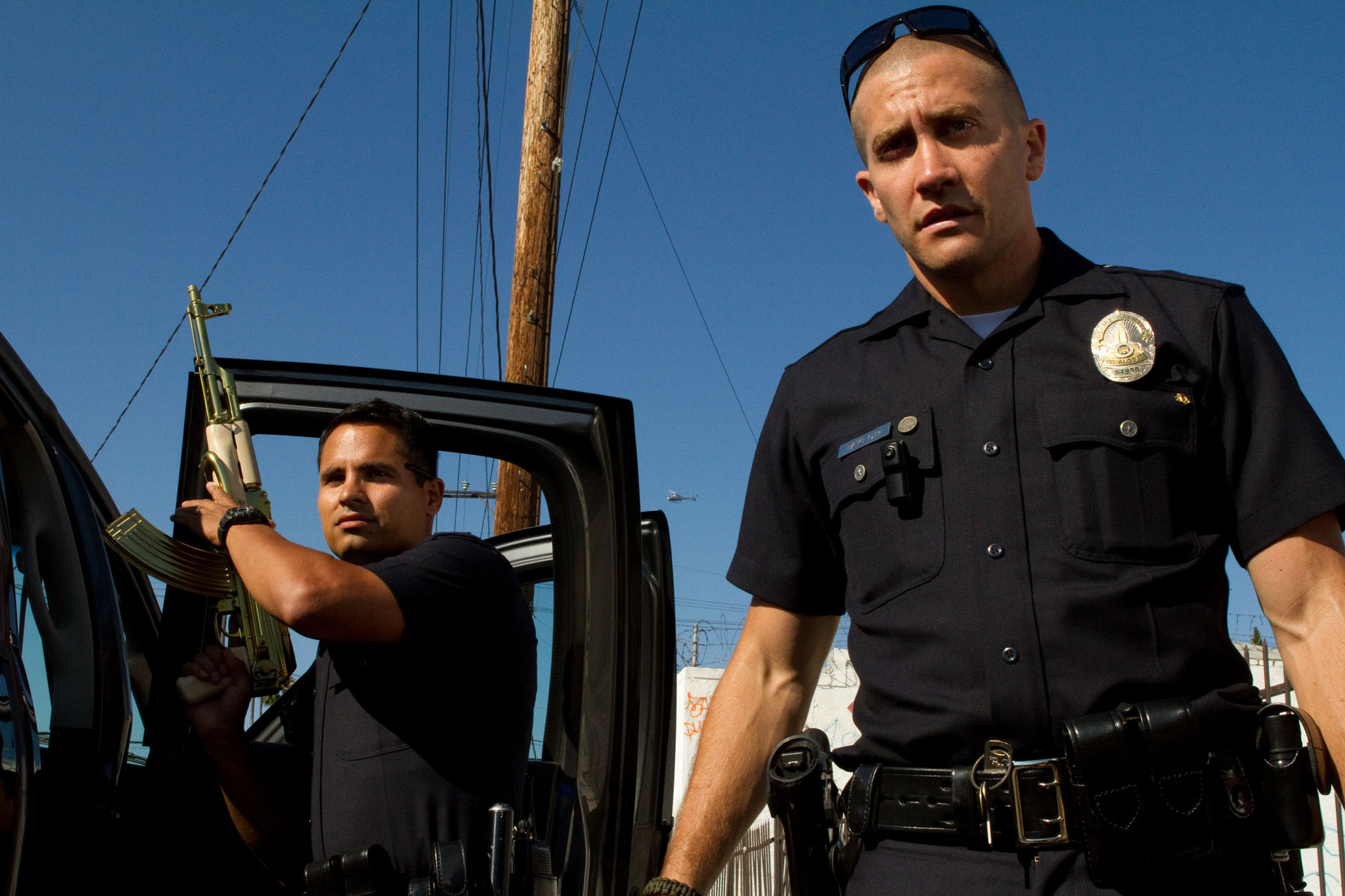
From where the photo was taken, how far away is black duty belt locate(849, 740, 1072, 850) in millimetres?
1604

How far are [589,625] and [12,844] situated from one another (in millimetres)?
1361

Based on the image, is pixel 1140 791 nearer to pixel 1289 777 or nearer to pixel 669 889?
pixel 1289 777

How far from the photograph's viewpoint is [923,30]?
2.07 meters

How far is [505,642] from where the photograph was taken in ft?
9.21

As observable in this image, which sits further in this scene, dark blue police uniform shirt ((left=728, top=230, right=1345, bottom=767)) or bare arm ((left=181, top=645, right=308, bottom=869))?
bare arm ((left=181, top=645, right=308, bottom=869))

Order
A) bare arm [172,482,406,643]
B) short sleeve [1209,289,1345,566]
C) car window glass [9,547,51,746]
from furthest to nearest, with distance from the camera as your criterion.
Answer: bare arm [172,482,406,643] → car window glass [9,547,51,746] → short sleeve [1209,289,1345,566]

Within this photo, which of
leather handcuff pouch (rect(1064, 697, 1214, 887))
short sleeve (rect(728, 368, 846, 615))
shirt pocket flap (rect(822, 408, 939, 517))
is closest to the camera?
leather handcuff pouch (rect(1064, 697, 1214, 887))

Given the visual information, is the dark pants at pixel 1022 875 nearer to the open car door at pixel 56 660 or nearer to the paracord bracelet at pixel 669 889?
the paracord bracelet at pixel 669 889

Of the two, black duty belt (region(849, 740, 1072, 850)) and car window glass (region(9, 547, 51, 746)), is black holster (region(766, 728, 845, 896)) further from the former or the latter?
car window glass (region(9, 547, 51, 746))

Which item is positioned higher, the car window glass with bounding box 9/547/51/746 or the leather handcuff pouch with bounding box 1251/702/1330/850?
the car window glass with bounding box 9/547/51/746

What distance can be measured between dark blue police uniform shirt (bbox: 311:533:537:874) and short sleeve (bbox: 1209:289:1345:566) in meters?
1.60

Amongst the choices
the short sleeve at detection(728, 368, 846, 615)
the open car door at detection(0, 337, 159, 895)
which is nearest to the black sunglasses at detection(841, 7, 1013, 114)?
the short sleeve at detection(728, 368, 846, 615)

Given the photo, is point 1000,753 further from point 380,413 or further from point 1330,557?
point 380,413

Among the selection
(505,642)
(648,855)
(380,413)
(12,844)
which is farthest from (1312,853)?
(12,844)
